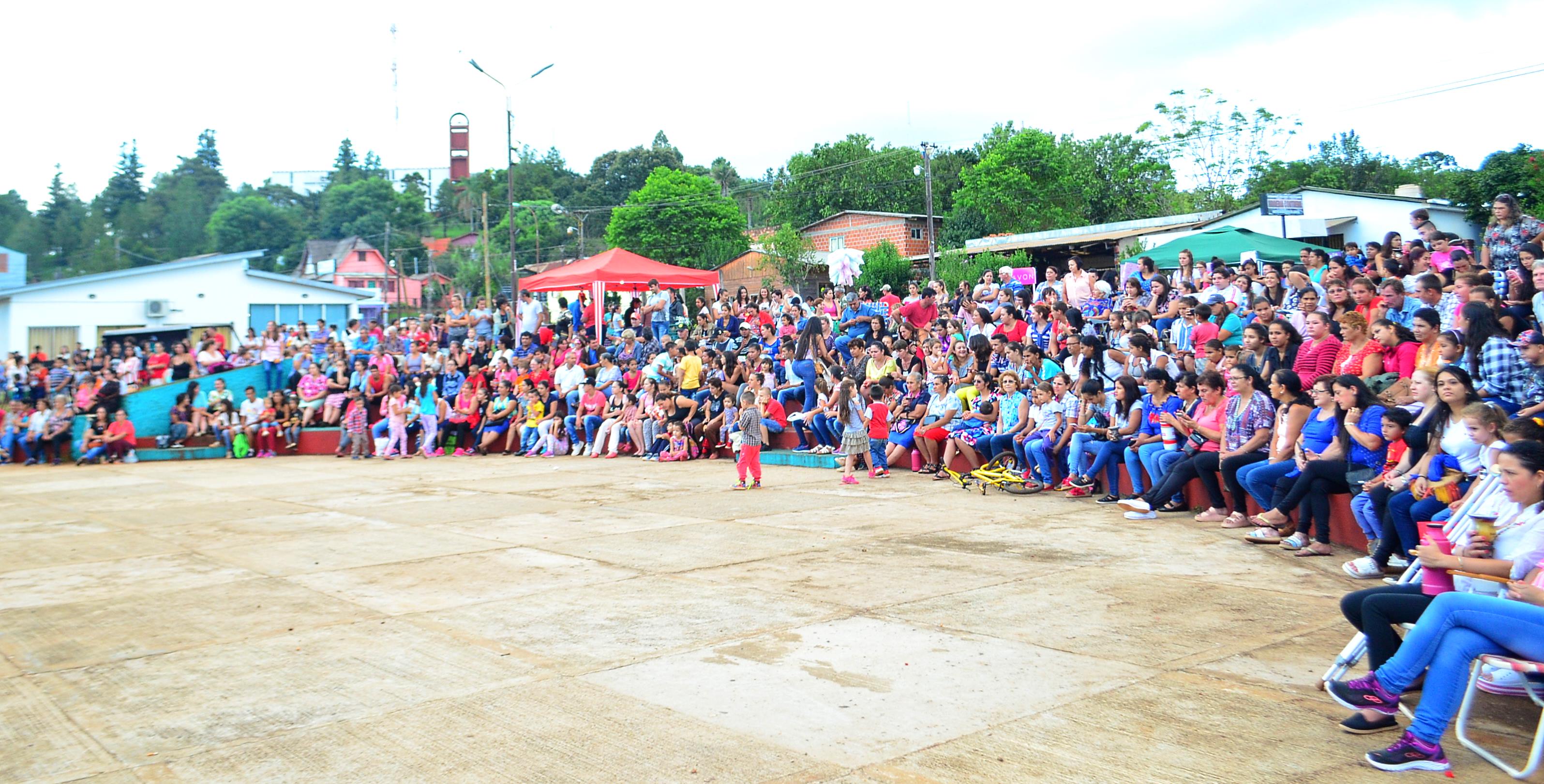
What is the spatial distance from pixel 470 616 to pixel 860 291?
57.3ft

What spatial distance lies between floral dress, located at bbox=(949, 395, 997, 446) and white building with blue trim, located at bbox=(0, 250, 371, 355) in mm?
25654

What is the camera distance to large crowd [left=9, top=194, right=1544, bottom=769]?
6516mm

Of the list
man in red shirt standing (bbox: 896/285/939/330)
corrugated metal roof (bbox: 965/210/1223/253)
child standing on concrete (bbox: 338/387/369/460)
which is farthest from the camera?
corrugated metal roof (bbox: 965/210/1223/253)

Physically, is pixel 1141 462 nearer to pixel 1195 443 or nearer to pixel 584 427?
pixel 1195 443

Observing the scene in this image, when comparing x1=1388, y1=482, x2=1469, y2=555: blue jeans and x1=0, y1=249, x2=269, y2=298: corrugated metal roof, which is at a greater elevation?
x1=0, y1=249, x2=269, y2=298: corrugated metal roof

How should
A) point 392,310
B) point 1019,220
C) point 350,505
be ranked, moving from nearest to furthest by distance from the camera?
1. point 350,505
2. point 1019,220
3. point 392,310

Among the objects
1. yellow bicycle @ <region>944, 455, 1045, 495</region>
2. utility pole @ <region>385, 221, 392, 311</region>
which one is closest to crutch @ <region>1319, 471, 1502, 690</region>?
yellow bicycle @ <region>944, 455, 1045, 495</region>

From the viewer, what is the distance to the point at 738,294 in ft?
77.3

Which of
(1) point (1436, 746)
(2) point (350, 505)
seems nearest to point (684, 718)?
(1) point (1436, 746)

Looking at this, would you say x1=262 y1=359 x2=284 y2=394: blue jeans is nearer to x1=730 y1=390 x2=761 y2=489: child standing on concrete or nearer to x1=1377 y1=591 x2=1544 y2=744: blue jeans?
x1=730 y1=390 x2=761 y2=489: child standing on concrete

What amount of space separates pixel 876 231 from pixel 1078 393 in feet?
144

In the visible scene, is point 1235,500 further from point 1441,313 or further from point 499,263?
point 499,263

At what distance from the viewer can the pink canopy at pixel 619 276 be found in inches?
873

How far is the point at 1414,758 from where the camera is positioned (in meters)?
3.96
